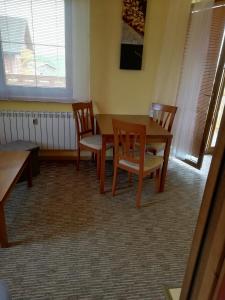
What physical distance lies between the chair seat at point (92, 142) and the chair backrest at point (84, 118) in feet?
0.38

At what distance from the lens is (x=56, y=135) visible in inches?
121

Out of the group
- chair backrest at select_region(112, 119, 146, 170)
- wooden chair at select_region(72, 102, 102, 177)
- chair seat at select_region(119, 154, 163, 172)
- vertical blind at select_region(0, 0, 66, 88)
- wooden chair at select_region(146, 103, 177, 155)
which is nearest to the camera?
chair backrest at select_region(112, 119, 146, 170)

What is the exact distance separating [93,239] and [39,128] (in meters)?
1.71

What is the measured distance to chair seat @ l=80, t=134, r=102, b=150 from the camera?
8.79 ft

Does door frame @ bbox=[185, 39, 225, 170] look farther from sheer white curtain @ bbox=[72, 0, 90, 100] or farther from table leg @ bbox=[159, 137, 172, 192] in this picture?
sheer white curtain @ bbox=[72, 0, 90, 100]

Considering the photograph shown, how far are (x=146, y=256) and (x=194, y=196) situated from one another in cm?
116

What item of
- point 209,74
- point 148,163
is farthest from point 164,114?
point 148,163

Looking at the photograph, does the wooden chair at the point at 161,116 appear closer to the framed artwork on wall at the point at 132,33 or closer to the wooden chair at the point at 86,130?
the framed artwork on wall at the point at 132,33

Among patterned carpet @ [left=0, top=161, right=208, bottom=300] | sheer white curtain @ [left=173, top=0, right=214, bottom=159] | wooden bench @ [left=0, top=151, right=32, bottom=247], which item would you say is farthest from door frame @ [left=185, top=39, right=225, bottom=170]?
wooden bench @ [left=0, top=151, right=32, bottom=247]

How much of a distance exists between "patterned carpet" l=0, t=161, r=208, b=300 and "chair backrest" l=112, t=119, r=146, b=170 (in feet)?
1.66

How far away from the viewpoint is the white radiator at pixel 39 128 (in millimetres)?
2916

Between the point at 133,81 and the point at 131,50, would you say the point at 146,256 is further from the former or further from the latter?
the point at 131,50

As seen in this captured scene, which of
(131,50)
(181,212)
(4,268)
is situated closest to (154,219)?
(181,212)

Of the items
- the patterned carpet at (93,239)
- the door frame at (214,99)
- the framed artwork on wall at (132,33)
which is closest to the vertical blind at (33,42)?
the framed artwork on wall at (132,33)
